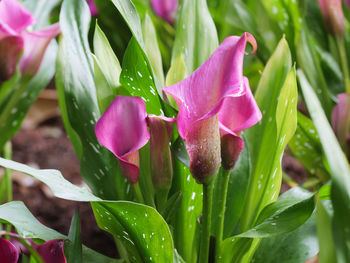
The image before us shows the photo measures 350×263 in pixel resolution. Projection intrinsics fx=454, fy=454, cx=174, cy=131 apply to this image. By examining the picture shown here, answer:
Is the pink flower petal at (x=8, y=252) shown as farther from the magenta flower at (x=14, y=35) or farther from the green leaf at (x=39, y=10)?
the green leaf at (x=39, y=10)

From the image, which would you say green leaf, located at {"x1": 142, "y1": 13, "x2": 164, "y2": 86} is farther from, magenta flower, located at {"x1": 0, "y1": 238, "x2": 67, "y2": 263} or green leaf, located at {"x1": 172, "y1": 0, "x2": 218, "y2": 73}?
magenta flower, located at {"x1": 0, "y1": 238, "x2": 67, "y2": 263}

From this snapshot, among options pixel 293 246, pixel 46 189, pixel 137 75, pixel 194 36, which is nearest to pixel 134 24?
pixel 137 75

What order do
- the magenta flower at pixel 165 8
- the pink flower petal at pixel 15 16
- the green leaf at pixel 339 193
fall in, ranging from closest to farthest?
1. the green leaf at pixel 339 193
2. the pink flower petal at pixel 15 16
3. the magenta flower at pixel 165 8

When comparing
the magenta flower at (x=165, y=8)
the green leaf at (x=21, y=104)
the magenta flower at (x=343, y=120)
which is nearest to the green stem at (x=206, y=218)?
the magenta flower at (x=343, y=120)

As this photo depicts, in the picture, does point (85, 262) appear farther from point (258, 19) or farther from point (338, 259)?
point (258, 19)

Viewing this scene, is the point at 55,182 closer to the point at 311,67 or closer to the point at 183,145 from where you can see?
the point at 183,145

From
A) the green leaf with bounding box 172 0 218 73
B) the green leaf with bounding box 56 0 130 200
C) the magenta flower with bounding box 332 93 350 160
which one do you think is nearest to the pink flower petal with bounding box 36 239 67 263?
the green leaf with bounding box 56 0 130 200
